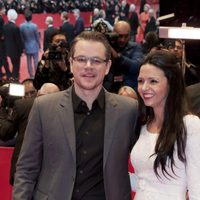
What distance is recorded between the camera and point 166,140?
2.58 m

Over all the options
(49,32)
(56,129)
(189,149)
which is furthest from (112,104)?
(49,32)

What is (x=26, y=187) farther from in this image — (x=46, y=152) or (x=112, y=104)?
(x=112, y=104)

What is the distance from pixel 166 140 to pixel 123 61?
303 centimetres

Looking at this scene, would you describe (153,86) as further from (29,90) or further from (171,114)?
(29,90)

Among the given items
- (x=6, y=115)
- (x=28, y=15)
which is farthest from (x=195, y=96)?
(x=28, y=15)

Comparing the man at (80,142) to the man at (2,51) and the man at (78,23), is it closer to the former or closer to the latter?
the man at (78,23)

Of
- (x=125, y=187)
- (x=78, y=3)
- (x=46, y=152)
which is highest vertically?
(x=78, y=3)

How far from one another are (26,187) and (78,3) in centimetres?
625

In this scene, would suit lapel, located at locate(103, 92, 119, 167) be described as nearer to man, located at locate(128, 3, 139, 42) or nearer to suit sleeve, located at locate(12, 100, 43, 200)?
suit sleeve, located at locate(12, 100, 43, 200)

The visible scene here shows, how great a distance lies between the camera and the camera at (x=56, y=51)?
18.5ft

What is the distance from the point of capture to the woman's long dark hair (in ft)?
8.34

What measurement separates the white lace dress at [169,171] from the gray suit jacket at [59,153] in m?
0.10

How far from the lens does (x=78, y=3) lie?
28.1 feet

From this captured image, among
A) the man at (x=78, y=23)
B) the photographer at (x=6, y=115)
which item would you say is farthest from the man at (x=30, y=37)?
the photographer at (x=6, y=115)
